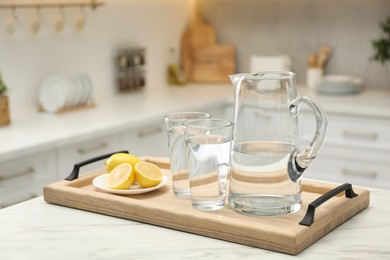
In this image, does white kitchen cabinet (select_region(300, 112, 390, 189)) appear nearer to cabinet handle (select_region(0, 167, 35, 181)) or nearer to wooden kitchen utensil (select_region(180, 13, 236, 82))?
wooden kitchen utensil (select_region(180, 13, 236, 82))

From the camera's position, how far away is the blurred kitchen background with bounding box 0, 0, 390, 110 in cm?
334

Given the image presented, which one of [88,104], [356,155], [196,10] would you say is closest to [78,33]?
[88,104]

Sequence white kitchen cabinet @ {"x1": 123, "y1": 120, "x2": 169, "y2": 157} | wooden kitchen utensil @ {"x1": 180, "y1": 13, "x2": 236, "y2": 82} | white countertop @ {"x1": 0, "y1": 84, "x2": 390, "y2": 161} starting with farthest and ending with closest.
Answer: wooden kitchen utensil @ {"x1": 180, "y1": 13, "x2": 236, "y2": 82} → white kitchen cabinet @ {"x1": 123, "y1": 120, "x2": 169, "y2": 157} → white countertop @ {"x1": 0, "y1": 84, "x2": 390, "y2": 161}

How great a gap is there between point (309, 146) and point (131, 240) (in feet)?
1.30

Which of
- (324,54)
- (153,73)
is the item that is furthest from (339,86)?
(153,73)

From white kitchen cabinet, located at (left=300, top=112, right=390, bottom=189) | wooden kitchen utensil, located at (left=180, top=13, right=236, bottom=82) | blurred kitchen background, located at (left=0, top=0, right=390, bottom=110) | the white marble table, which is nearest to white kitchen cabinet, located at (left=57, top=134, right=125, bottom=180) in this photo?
blurred kitchen background, located at (left=0, top=0, right=390, bottom=110)

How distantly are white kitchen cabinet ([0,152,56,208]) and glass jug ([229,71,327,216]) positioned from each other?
1.39 m

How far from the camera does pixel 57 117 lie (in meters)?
3.16

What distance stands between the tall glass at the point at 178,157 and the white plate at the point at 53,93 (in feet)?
5.97

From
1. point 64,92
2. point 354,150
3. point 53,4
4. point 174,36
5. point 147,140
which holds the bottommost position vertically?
point 354,150

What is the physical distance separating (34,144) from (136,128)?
65 centimetres

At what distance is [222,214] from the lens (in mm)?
1398

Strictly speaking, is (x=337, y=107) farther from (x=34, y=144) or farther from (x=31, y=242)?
(x=31, y=242)

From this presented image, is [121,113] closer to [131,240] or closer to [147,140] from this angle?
[147,140]
